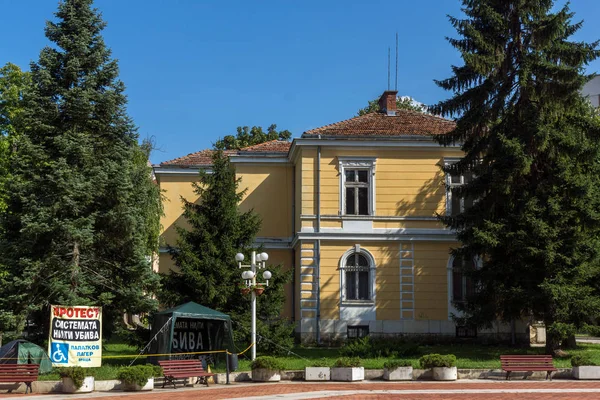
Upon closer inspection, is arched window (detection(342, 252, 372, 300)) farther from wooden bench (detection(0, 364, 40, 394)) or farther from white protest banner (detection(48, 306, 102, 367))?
wooden bench (detection(0, 364, 40, 394))

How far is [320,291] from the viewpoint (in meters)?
33.5

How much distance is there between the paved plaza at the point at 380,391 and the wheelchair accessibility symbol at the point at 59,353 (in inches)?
65.1

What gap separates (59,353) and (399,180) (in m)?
18.4

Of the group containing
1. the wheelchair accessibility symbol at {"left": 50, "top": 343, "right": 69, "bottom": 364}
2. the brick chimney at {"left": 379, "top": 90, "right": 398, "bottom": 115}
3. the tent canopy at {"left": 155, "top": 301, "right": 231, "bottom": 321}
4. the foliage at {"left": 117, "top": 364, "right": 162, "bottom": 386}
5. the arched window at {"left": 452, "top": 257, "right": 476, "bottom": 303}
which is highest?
the brick chimney at {"left": 379, "top": 90, "right": 398, "bottom": 115}

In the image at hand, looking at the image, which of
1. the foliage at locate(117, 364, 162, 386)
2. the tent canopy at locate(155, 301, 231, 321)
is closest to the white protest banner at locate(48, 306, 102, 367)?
the foliage at locate(117, 364, 162, 386)

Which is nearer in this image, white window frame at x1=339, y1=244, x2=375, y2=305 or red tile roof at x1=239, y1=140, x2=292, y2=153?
white window frame at x1=339, y1=244, x2=375, y2=305

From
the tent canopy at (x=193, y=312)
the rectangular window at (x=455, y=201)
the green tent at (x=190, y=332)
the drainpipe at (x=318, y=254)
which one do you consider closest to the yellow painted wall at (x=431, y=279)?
the rectangular window at (x=455, y=201)

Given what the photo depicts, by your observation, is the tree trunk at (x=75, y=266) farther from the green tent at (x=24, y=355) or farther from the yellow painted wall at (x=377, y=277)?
the yellow painted wall at (x=377, y=277)

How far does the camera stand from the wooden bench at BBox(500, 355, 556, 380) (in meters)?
21.6

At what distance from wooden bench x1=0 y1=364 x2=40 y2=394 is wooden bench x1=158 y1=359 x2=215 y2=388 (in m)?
3.43

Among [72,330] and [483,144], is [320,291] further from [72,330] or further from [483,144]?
[72,330]

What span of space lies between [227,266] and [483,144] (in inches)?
422

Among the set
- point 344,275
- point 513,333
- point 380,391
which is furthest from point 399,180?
point 380,391

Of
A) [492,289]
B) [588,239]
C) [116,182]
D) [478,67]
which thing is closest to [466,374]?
[492,289]
